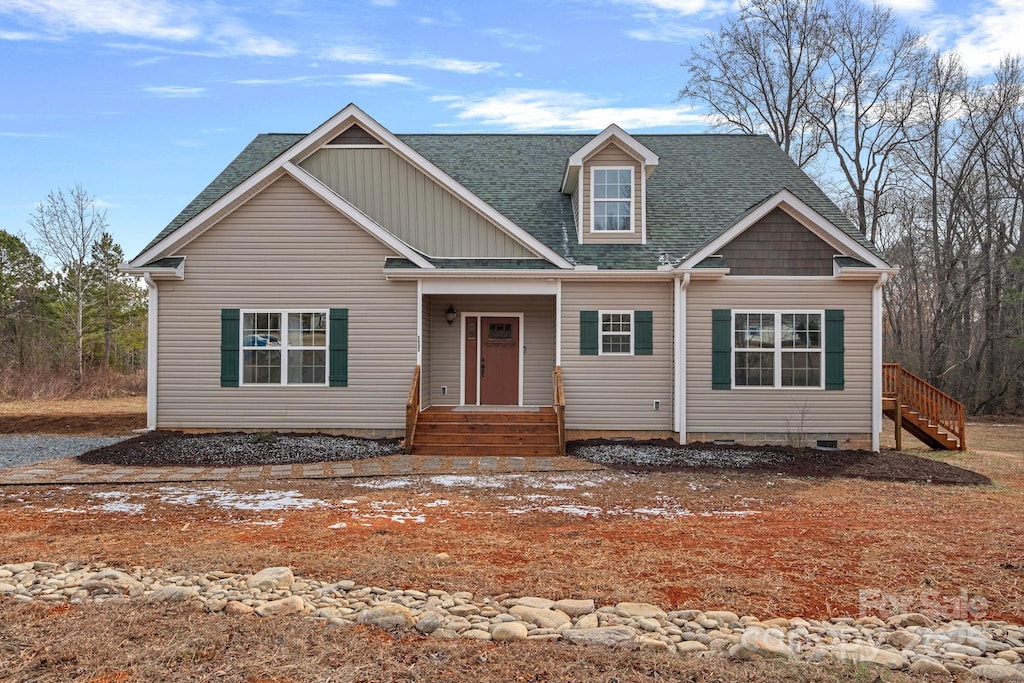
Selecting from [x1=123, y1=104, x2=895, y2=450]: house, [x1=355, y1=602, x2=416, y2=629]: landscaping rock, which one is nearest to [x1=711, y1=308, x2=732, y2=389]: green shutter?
[x1=123, y1=104, x2=895, y2=450]: house

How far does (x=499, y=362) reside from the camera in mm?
14797

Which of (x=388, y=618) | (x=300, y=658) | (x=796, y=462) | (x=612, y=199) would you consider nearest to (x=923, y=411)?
(x=796, y=462)

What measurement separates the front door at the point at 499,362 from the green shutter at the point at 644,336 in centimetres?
258

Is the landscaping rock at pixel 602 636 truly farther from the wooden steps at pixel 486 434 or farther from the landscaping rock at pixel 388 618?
the wooden steps at pixel 486 434

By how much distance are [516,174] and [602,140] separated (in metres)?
2.97

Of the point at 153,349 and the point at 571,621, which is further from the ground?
the point at 153,349

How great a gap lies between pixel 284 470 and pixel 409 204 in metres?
6.01

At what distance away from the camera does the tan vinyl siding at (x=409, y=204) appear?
13984 mm

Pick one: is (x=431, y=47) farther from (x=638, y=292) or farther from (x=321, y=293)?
(x=638, y=292)

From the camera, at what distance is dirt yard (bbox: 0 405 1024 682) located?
151 inches

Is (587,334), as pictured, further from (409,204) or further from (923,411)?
(923,411)

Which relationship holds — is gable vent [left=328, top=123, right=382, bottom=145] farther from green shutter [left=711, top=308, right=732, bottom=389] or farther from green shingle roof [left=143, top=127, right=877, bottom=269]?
green shutter [left=711, top=308, right=732, bottom=389]

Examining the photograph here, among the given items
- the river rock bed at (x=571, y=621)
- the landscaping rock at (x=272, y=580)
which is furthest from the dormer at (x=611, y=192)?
the river rock bed at (x=571, y=621)

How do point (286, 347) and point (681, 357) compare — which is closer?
point (681, 357)
